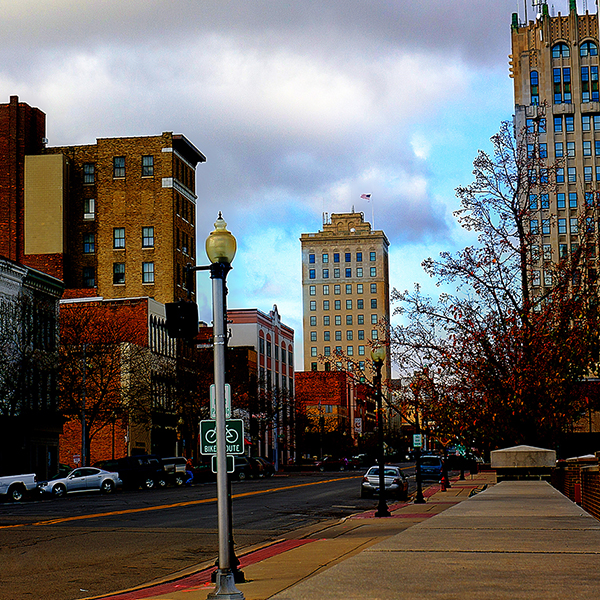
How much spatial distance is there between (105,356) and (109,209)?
26422mm

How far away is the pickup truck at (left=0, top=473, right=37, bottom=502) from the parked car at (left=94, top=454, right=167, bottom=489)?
874 centimetres

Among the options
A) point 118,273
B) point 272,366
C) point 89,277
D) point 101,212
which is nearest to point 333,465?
point 272,366

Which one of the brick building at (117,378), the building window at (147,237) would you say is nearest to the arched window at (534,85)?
the building window at (147,237)

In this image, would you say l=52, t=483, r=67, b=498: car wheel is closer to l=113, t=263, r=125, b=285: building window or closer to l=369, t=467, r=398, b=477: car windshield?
l=369, t=467, r=398, b=477: car windshield

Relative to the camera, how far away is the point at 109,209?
85.2 metres

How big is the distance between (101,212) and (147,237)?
188 inches

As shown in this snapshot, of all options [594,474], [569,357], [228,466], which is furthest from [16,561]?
[569,357]

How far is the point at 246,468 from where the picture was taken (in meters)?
67.1

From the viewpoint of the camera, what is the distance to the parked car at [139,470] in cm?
5241

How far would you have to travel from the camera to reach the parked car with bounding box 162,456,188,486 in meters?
55.8

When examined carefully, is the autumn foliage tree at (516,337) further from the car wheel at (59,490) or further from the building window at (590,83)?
the building window at (590,83)

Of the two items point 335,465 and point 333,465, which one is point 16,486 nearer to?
point 333,465

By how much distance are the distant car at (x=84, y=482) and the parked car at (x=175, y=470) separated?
6.25m

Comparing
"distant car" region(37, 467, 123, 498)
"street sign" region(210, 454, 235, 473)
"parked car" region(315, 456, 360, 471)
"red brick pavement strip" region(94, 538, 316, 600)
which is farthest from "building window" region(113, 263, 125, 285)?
"street sign" region(210, 454, 235, 473)
